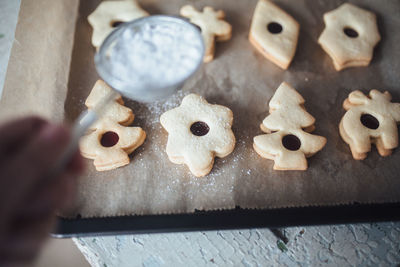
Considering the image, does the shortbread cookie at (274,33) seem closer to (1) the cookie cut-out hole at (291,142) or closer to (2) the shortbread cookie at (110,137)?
(1) the cookie cut-out hole at (291,142)

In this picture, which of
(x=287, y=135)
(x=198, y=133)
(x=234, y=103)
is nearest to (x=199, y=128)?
(x=198, y=133)

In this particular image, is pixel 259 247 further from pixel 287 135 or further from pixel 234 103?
pixel 234 103

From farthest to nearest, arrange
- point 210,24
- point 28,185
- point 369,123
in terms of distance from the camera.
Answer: point 210,24 → point 369,123 → point 28,185

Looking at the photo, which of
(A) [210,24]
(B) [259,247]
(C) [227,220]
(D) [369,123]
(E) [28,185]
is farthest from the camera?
(A) [210,24]

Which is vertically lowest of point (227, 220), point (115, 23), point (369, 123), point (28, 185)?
point (227, 220)

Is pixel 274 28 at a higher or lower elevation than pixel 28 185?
lower

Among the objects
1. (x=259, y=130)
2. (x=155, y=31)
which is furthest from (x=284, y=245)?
(x=155, y=31)

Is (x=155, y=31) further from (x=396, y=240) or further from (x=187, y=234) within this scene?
(x=396, y=240)

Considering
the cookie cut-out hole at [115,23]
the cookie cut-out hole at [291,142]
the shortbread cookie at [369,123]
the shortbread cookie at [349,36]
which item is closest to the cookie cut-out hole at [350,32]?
the shortbread cookie at [349,36]

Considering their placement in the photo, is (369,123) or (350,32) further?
(350,32)
